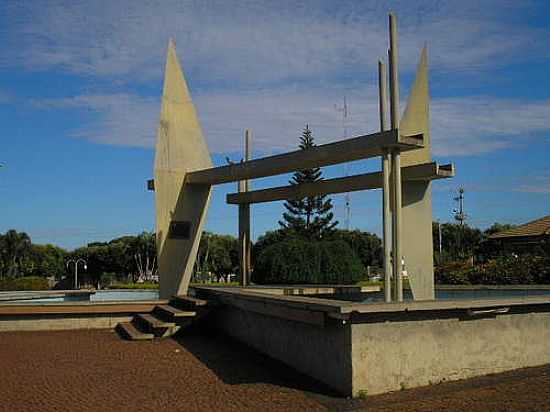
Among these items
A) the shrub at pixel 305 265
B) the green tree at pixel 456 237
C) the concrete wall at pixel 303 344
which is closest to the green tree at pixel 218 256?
the green tree at pixel 456 237

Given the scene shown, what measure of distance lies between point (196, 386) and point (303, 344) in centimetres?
135

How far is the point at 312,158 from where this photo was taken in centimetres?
1073

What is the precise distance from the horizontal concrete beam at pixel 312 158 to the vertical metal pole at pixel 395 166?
273 millimetres

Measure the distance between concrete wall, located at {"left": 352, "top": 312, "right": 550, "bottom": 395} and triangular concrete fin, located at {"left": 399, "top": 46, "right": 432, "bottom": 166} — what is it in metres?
3.87

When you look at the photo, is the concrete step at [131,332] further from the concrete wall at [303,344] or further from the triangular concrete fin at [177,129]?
the triangular concrete fin at [177,129]

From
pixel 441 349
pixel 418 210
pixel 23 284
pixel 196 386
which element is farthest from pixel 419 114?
pixel 23 284

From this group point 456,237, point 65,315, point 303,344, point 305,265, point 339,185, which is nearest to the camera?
point 303,344

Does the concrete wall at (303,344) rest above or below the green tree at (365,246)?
below

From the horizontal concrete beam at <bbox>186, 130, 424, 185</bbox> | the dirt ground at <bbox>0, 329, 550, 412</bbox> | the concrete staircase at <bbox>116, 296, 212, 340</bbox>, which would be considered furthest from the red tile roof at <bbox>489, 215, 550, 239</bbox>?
the dirt ground at <bbox>0, 329, 550, 412</bbox>

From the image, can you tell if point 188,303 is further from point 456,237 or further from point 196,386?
point 456,237

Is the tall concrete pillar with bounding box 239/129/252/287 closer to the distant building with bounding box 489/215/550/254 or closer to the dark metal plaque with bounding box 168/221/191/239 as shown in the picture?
Answer: the dark metal plaque with bounding box 168/221/191/239

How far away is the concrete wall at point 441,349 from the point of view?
6488 millimetres

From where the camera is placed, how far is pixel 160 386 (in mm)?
7062

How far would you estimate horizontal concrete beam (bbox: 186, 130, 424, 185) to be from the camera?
9.16 meters
